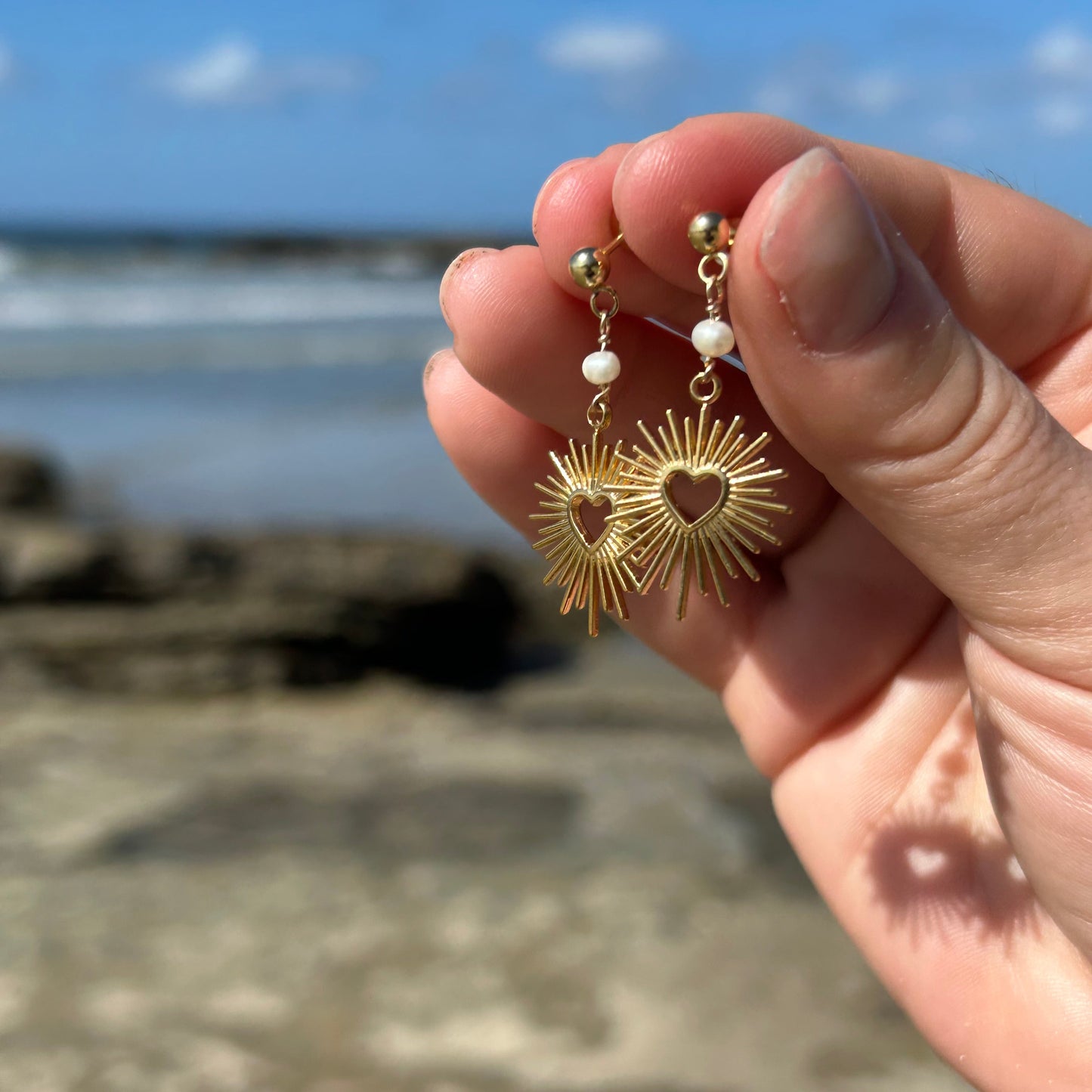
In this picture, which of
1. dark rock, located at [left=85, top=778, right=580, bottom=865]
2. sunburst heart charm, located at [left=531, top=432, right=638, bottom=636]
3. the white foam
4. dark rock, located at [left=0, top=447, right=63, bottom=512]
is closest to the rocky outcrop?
dark rock, located at [left=85, top=778, right=580, bottom=865]

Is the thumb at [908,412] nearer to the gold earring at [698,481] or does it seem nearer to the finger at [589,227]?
the gold earring at [698,481]

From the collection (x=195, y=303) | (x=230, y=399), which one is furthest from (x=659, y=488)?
(x=195, y=303)

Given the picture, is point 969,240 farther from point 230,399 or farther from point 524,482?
point 230,399

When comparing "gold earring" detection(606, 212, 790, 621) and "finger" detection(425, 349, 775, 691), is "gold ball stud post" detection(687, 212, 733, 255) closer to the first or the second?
"gold earring" detection(606, 212, 790, 621)

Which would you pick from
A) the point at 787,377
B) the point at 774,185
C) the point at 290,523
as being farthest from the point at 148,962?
the point at 290,523

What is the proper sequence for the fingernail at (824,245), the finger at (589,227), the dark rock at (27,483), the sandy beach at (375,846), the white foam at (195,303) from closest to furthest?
the fingernail at (824,245) < the finger at (589,227) < the sandy beach at (375,846) < the dark rock at (27,483) < the white foam at (195,303)

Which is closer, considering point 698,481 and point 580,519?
point 698,481

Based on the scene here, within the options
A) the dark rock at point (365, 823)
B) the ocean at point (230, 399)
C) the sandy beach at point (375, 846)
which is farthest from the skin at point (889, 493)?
the ocean at point (230, 399)
